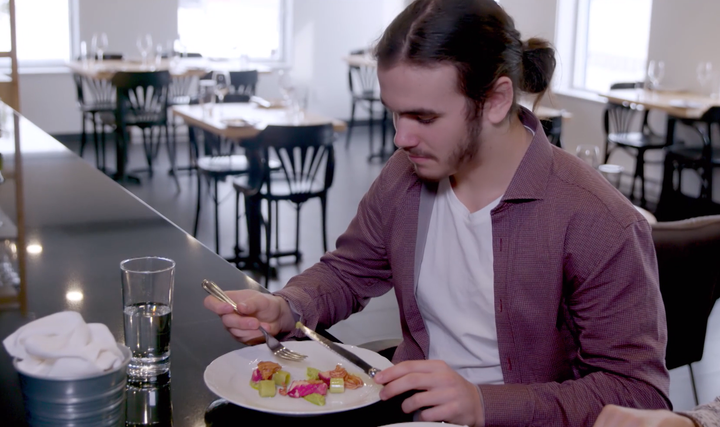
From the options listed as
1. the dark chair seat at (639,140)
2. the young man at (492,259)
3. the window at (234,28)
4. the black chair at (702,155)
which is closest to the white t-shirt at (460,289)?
the young man at (492,259)

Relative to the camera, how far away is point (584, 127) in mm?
7191

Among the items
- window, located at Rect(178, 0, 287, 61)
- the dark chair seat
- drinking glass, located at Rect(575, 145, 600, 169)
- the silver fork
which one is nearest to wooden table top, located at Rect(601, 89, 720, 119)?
the dark chair seat

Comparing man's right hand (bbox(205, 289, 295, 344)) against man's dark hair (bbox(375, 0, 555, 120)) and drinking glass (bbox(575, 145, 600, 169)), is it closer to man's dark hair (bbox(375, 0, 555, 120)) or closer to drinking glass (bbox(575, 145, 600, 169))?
man's dark hair (bbox(375, 0, 555, 120))

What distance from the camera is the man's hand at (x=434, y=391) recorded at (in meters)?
0.99

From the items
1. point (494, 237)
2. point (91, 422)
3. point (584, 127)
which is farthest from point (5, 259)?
point (584, 127)

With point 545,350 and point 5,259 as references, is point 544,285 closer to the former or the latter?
point 545,350

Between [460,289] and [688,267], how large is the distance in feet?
2.13

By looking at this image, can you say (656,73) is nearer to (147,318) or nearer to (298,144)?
(298,144)

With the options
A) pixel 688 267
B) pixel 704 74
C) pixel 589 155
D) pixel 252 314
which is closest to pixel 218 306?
pixel 252 314

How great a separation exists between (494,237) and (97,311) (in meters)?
0.65

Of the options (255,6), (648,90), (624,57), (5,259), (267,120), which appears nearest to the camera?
(5,259)

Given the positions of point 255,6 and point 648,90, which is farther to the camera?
point 255,6

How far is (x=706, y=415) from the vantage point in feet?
3.10

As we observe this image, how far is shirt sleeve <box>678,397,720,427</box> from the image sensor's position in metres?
0.93
